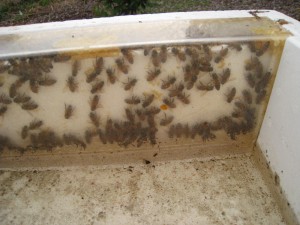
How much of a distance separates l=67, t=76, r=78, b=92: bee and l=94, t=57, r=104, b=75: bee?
0.17 metres

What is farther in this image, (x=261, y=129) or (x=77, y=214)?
(x=261, y=129)

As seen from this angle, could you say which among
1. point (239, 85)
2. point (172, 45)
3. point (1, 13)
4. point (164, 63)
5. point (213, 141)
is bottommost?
point (1, 13)

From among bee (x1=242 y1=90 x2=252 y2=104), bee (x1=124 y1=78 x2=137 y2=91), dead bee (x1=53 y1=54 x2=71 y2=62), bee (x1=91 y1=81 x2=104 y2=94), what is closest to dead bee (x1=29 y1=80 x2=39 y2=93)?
dead bee (x1=53 y1=54 x2=71 y2=62)

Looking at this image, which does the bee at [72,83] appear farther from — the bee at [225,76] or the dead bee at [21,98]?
the bee at [225,76]

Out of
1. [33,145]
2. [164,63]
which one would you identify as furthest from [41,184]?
[164,63]

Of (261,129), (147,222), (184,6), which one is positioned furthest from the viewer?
(184,6)

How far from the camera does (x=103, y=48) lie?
6.05 ft

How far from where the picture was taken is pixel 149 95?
6.71 ft

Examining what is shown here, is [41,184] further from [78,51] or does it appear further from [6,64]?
[78,51]

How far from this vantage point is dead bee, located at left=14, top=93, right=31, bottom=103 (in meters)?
2.00

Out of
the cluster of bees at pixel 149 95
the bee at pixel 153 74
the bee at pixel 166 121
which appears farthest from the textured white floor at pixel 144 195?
the bee at pixel 153 74

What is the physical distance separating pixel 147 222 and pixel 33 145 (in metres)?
1.00

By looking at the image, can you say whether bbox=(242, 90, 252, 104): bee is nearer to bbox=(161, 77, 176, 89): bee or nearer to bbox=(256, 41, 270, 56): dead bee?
bbox=(256, 41, 270, 56): dead bee

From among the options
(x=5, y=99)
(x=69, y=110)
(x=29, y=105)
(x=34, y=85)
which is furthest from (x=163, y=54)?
(x=5, y=99)
